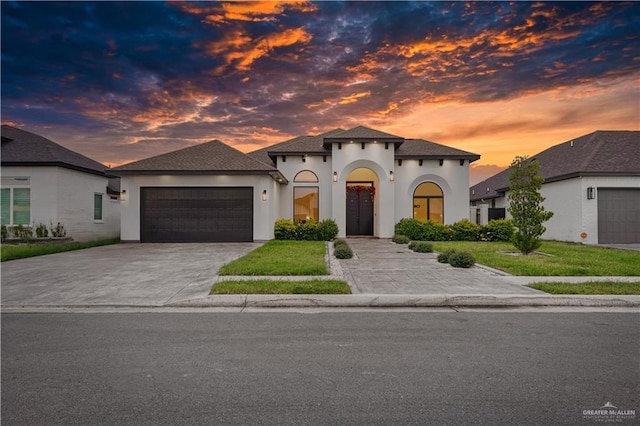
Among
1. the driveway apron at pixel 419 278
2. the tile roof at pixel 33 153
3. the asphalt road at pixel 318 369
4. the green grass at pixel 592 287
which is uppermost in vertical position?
the tile roof at pixel 33 153

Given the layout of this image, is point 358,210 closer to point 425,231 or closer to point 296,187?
point 296,187

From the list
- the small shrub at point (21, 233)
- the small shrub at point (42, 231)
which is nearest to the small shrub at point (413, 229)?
the small shrub at point (42, 231)

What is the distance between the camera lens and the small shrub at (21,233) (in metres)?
17.3

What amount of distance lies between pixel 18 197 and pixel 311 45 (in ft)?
50.9

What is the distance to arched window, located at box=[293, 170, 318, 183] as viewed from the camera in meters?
22.4

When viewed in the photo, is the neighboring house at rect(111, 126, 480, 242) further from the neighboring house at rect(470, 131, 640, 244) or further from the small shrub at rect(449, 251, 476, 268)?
the small shrub at rect(449, 251, 476, 268)

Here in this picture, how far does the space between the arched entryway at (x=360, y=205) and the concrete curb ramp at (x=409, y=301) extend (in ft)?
53.0

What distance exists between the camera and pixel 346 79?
18922 mm

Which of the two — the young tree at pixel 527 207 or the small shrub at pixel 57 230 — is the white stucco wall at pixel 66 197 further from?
the young tree at pixel 527 207

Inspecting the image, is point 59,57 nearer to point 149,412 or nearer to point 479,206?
point 149,412

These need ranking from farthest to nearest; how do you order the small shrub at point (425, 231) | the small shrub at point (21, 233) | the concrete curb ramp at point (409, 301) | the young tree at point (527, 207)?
the small shrub at point (425, 231)
the small shrub at point (21, 233)
the young tree at point (527, 207)
the concrete curb ramp at point (409, 301)

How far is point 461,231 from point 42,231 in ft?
67.4

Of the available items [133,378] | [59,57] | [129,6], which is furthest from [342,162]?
[133,378]

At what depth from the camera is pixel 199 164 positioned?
1947cm
